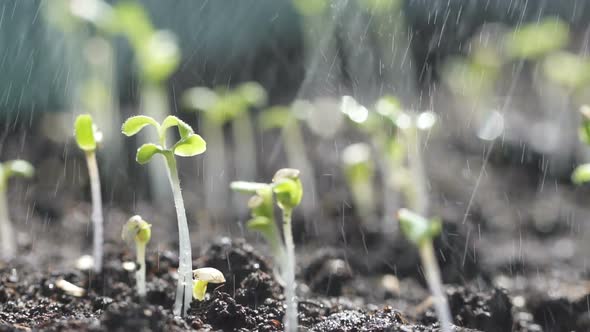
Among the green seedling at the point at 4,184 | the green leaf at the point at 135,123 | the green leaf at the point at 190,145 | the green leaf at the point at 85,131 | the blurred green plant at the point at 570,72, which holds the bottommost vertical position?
the green leaf at the point at 190,145

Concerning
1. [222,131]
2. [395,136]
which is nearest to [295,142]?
[222,131]

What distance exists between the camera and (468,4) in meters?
4.44

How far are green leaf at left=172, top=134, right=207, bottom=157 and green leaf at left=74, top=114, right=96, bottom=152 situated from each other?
0.24m

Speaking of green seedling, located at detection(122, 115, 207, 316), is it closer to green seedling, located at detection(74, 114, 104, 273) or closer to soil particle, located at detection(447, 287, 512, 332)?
green seedling, located at detection(74, 114, 104, 273)

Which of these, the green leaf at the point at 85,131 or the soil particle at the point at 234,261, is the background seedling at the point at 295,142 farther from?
the green leaf at the point at 85,131

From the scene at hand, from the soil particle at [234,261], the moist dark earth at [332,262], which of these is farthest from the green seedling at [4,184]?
the soil particle at [234,261]

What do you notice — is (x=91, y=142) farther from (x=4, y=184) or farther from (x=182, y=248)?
(x=4, y=184)

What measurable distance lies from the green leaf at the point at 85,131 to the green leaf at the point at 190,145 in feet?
0.79

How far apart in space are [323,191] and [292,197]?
61.7 inches

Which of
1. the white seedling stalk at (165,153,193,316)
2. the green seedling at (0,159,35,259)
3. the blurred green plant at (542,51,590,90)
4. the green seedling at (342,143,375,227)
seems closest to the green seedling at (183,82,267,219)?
the green seedling at (342,143,375,227)

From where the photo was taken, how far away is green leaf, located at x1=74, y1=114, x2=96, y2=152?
1.35m

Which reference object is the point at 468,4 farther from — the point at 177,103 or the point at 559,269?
the point at 559,269

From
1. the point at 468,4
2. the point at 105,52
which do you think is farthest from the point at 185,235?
the point at 468,4

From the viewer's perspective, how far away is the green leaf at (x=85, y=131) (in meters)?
1.35
